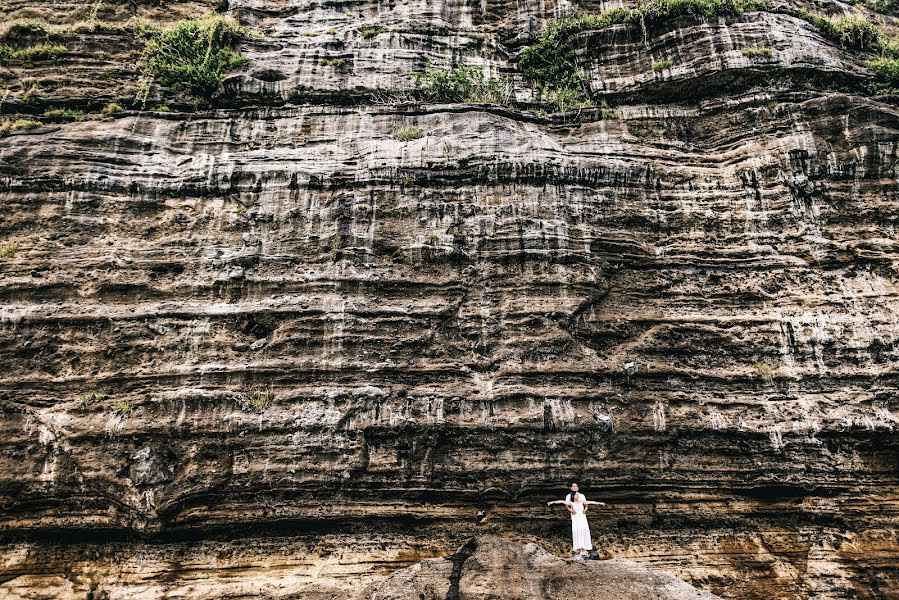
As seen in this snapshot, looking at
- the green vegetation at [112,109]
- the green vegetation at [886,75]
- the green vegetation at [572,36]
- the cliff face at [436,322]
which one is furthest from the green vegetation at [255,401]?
the green vegetation at [886,75]

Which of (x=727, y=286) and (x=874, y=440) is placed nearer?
(x=874, y=440)

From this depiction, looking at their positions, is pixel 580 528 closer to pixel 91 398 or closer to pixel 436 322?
pixel 436 322

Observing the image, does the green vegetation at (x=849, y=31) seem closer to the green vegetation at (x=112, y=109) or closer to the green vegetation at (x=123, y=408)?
the green vegetation at (x=112, y=109)

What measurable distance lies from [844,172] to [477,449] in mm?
6696

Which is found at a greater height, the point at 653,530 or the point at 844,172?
the point at 844,172

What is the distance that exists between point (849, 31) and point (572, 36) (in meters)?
4.63

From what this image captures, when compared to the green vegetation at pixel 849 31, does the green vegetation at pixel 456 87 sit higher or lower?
lower

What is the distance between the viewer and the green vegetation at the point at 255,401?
641cm

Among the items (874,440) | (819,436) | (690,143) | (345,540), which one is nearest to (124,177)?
(345,540)

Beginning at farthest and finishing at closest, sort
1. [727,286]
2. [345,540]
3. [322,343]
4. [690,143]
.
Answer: [690,143] < [727,286] < [322,343] < [345,540]

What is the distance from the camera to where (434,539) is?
20.5ft

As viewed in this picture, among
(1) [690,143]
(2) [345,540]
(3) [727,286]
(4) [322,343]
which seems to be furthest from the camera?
(1) [690,143]

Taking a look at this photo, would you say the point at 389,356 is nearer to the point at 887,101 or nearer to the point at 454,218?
the point at 454,218

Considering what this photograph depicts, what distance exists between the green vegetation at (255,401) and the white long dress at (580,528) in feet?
13.1
